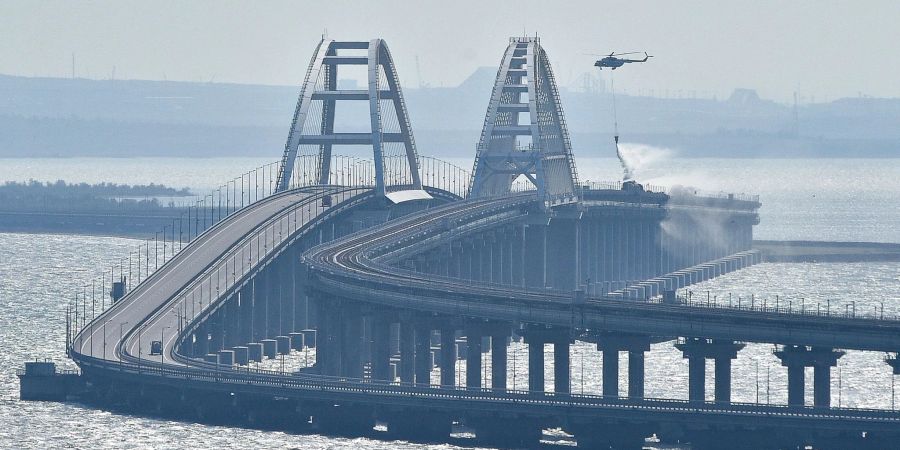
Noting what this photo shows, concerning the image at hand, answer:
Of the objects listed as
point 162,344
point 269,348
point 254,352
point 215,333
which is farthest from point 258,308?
point 162,344

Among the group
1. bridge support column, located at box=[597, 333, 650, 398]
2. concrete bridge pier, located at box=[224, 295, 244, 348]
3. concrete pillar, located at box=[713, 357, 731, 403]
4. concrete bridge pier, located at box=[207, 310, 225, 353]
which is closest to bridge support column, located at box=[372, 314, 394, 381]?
concrete bridge pier, located at box=[207, 310, 225, 353]

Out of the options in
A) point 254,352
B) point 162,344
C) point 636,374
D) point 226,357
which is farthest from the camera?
point 254,352

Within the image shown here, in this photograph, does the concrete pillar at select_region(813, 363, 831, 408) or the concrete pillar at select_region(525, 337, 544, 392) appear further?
the concrete pillar at select_region(525, 337, 544, 392)

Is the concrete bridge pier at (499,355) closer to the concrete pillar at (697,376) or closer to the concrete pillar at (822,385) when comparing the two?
the concrete pillar at (697,376)

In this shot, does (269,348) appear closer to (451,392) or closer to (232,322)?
(232,322)

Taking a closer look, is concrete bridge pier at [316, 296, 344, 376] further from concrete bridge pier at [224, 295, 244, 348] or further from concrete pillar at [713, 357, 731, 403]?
concrete pillar at [713, 357, 731, 403]
